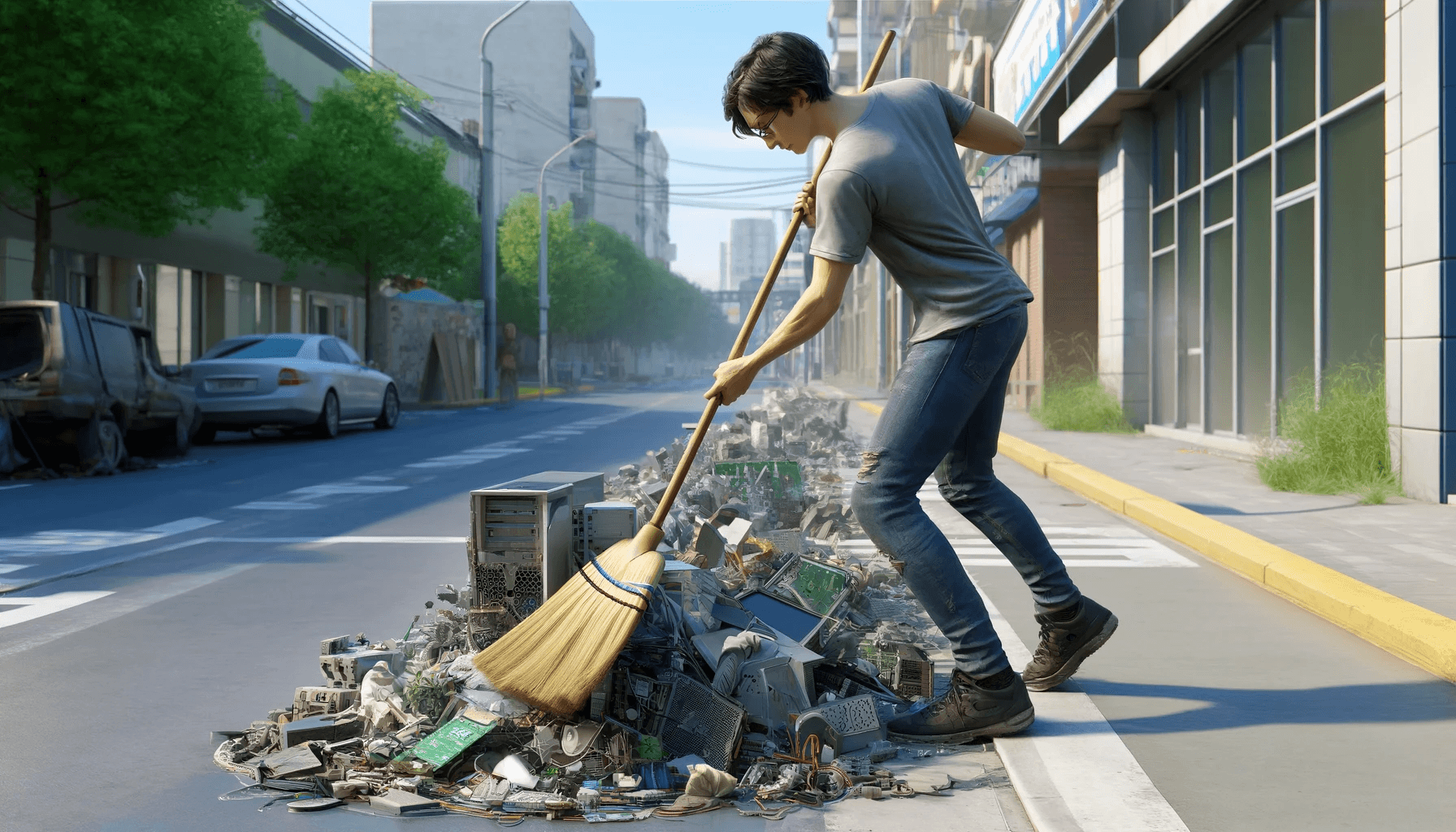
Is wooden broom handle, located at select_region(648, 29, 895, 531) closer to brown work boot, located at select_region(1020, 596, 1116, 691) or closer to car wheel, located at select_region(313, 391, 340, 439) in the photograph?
brown work boot, located at select_region(1020, 596, 1116, 691)

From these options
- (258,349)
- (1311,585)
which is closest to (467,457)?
(258,349)

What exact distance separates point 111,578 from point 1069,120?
15.4 metres

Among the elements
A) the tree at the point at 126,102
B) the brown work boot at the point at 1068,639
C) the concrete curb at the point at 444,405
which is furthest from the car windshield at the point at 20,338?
the concrete curb at the point at 444,405

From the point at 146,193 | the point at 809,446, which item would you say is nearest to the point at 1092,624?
the point at 809,446

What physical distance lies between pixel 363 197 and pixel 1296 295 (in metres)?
22.7

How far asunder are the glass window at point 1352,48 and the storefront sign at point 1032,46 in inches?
201

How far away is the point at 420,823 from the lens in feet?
11.6

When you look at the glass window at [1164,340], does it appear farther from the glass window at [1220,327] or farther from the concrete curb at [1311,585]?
the concrete curb at [1311,585]

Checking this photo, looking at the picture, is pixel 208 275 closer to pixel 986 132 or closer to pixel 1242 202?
pixel 1242 202

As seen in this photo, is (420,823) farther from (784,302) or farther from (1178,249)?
(784,302)

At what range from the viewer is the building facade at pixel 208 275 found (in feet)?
82.0

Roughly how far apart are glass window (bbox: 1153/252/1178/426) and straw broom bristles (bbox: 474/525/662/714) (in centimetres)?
1494

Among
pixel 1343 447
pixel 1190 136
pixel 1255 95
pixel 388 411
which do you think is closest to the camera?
pixel 1343 447

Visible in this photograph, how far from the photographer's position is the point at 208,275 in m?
32.2
